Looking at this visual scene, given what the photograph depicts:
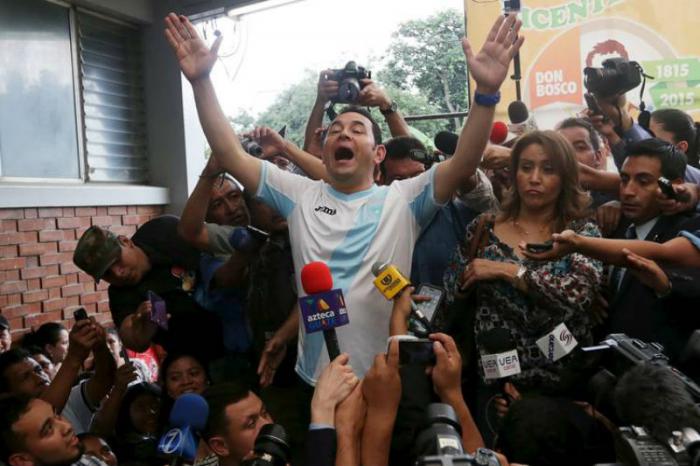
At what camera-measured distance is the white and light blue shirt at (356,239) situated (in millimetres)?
1815

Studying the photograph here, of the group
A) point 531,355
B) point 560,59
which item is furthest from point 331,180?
point 560,59

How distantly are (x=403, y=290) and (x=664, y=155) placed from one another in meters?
0.98

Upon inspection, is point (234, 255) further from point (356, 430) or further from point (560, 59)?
point (560, 59)

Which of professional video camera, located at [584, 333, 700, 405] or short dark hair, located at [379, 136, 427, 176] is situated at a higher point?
short dark hair, located at [379, 136, 427, 176]

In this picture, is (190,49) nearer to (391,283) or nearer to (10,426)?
(391,283)

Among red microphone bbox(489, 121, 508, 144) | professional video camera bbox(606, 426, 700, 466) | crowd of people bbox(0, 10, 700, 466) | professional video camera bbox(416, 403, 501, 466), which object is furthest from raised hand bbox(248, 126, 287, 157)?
professional video camera bbox(606, 426, 700, 466)

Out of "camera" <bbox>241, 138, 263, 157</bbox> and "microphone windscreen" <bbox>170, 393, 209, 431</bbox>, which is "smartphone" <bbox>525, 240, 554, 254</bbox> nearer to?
"microphone windscreen" <bbox>170, 393, 209, 431</bbox>

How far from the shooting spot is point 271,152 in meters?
2.43

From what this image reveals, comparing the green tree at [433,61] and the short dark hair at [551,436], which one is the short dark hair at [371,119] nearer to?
the short dark hair at [551,436]

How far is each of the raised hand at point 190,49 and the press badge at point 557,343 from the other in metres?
1.32

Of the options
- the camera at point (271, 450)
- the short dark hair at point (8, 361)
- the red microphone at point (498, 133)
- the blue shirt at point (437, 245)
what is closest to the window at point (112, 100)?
the short dark hair at point (8, 361)

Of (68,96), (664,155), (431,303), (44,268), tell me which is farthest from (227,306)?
(68,96)

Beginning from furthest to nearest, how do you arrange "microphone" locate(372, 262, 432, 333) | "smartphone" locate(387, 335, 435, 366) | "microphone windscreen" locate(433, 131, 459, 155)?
→ 1. "microphone windscreen" locate(433, 131, 459, 155)
2. "microphone" locate(372, 262, 432, 333)
3. "smartphone" locate(387, 335, 435, 366)

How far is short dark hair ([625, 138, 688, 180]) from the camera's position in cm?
189
